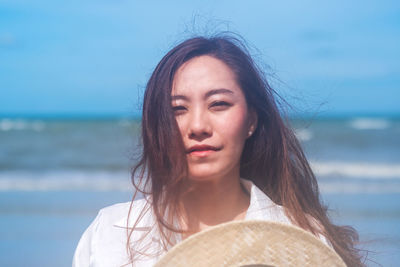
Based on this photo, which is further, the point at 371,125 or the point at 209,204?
the point at 371,125

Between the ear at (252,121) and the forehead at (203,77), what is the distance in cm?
17

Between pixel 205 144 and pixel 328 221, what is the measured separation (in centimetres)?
81

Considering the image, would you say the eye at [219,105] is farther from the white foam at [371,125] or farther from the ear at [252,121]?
the white foam at [371,125]

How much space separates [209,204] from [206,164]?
0.30 metres

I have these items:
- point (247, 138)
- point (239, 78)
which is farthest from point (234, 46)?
point (247, 138)

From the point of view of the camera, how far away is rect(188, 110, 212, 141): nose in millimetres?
2273

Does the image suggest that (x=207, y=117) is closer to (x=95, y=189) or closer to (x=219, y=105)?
(x=219, y=105)

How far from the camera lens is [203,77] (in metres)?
2.38

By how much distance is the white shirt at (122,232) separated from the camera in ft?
7.73

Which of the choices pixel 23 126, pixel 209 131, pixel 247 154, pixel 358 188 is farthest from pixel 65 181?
pixel 23 126

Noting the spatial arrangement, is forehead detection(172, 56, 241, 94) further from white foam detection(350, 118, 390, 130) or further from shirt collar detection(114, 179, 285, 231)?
white foam detection(350, 118, 390, 130)

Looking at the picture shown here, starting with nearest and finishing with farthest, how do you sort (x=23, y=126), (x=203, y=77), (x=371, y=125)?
(x=203, y=77), (x=23, y=126), (x=371, y=125)

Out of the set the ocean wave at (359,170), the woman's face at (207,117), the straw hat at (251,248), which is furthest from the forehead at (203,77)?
the ocean wave at (359,170)

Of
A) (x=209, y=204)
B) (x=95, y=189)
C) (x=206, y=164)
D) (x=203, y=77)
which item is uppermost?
(x=95, y=189)
